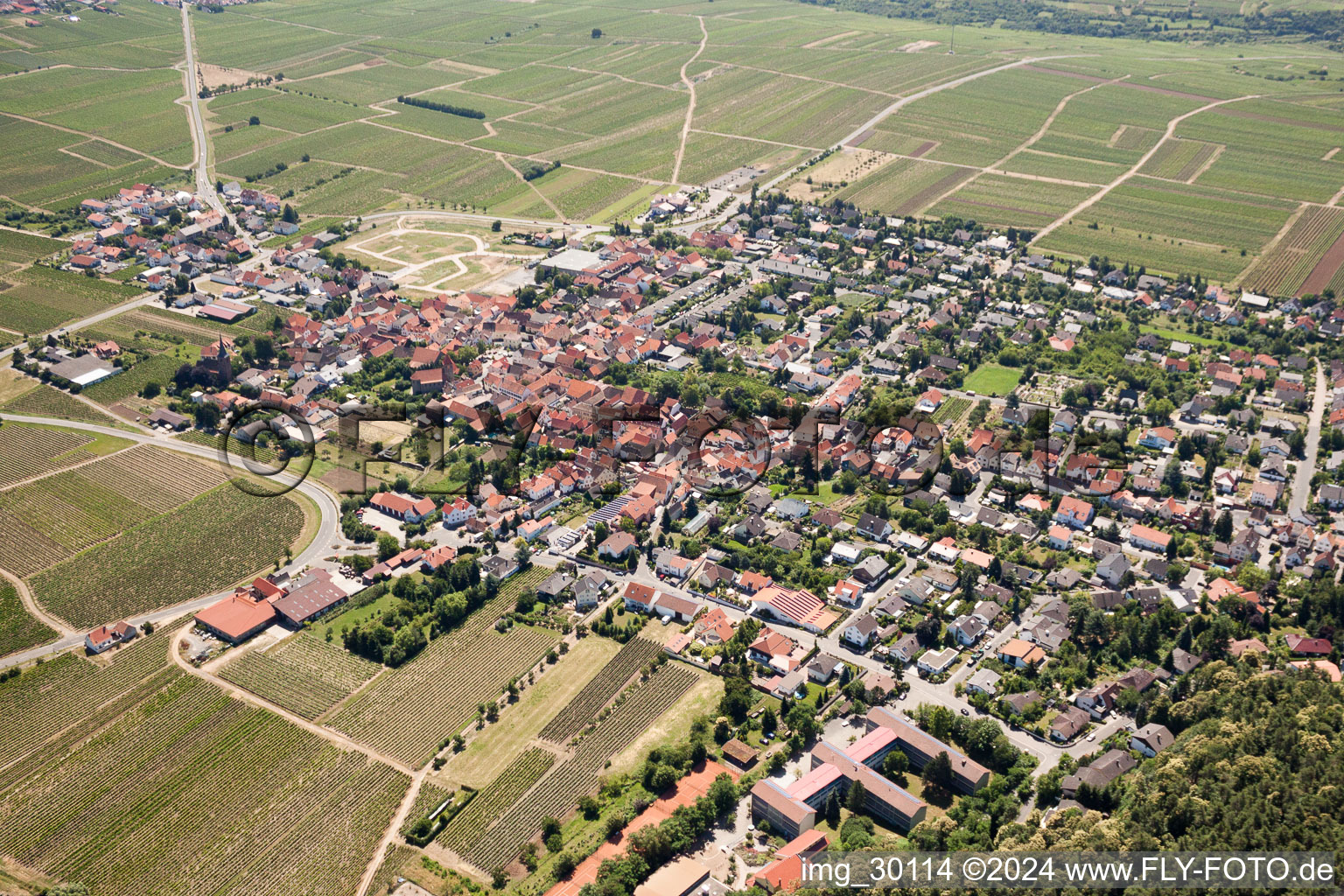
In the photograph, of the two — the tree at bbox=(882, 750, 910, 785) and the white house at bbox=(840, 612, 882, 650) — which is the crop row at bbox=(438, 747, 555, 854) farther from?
the white house at bbox=(840, 612, 882, 650)

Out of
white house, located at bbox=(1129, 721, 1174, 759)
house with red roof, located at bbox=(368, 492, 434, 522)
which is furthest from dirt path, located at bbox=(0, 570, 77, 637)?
white house, located at bbox=(1129, 721, 1174, 759)

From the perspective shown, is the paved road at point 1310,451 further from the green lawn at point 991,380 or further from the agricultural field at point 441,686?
the agricultural field at point 441,686

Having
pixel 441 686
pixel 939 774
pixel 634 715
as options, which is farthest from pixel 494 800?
pixel 939 774

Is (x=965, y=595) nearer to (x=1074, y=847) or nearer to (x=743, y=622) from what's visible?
(x=743, y=622)

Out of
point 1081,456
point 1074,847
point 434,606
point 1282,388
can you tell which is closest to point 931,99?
point 1282,388

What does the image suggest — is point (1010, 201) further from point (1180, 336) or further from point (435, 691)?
point (435, 691)

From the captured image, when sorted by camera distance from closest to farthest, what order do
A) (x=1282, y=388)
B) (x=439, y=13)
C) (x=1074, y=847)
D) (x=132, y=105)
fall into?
(x=1074, y=847)
(x=1282, y=388)
(x=132, y=105)
(x=439, y=13)

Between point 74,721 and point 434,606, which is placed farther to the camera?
point 434,606

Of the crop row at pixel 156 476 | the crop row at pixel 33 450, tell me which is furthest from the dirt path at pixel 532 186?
the crop row at pixel 33 450
